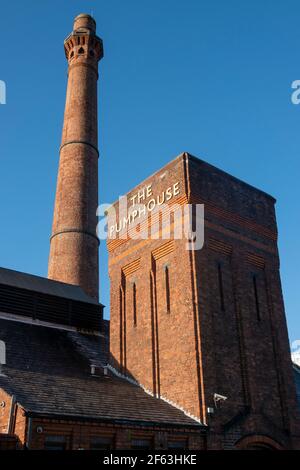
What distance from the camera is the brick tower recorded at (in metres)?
30.7

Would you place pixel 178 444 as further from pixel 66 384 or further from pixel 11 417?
pixel 11 417

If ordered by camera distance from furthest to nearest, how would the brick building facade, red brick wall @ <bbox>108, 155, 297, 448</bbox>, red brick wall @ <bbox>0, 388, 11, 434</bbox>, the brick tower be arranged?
the brick tower < red brick wall @ <bbox>108, 155, 297, 448</bbox> < the brick building facade < red brick wall @ <bbox>0, 388, 11, 434</bbox>

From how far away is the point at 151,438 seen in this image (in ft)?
49.3

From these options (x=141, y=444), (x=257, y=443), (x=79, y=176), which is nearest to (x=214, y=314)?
(x=257, y=443)

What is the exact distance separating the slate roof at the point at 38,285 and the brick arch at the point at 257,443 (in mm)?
9935

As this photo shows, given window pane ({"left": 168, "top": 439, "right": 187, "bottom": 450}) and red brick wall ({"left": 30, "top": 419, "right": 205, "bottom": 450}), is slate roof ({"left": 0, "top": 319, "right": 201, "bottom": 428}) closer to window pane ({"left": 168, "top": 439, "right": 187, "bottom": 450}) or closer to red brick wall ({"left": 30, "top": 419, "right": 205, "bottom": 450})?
red brick wall ({"left": 30, "top": 419, "right": 205, "bottom": 450})

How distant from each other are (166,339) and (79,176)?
55.1 ft

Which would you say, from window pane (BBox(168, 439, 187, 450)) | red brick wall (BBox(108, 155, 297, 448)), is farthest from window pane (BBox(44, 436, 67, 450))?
red brick wall (BBox(108, 155, 297, 448))

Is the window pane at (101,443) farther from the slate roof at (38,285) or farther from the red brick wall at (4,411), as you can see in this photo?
the slate roof at (38,285)

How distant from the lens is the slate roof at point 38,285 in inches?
862

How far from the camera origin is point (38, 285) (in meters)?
22.8

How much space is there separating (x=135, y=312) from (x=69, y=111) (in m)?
19.0

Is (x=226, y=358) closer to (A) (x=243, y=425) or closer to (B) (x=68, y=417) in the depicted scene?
(A) (x=243, y=425)

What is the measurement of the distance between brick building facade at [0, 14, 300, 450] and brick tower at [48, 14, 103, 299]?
658cm
